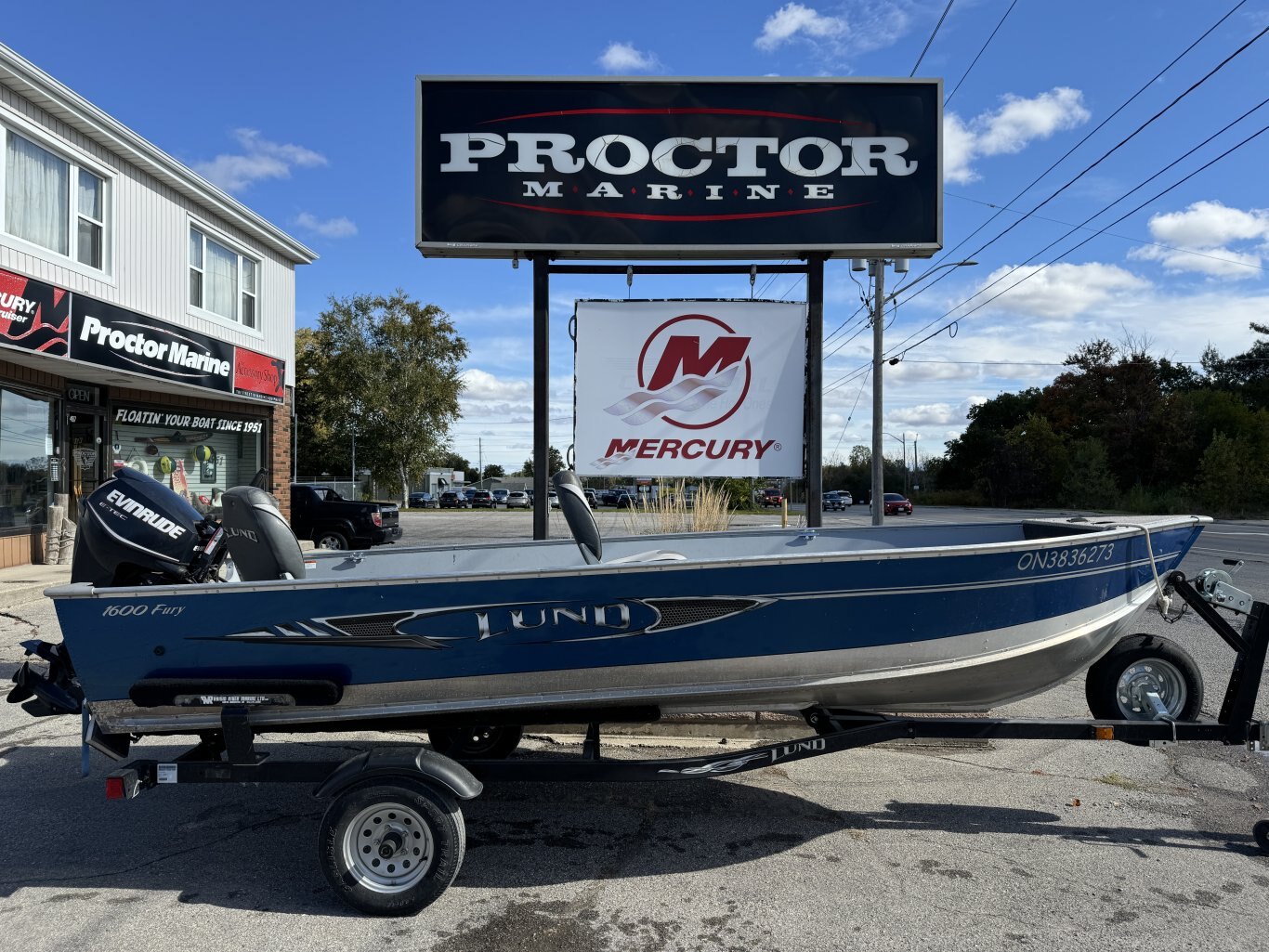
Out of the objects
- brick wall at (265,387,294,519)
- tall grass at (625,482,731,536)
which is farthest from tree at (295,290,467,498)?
tall grass at (625,482,731,536)

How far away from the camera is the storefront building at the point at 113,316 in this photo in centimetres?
1062

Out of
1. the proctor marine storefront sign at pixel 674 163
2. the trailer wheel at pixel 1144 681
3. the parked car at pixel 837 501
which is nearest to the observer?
the trailer wheel at pixel 1144 681

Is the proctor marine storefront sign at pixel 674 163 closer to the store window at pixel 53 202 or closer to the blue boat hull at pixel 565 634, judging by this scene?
the blue boat hull at pixel 565 634

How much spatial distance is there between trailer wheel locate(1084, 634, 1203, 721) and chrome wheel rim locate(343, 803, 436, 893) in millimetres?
3254

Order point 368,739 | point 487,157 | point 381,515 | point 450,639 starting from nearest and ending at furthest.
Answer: point 450,639, point 368,739, point 487,157, point 381,515

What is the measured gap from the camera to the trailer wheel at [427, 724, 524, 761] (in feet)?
14.7

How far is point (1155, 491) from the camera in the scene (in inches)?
1831

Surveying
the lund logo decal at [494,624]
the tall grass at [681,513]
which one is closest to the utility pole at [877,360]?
the tall grass at [681,513]

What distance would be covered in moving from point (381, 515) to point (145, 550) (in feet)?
44.1

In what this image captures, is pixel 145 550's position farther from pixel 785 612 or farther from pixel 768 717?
pixel 768 717

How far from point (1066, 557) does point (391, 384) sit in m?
39.2

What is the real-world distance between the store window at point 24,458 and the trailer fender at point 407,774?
11.0 m

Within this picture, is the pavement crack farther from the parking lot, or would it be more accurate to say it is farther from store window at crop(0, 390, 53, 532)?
store window at crop(0, 390, 53, 532)

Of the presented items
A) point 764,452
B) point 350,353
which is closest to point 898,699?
point 764,452
